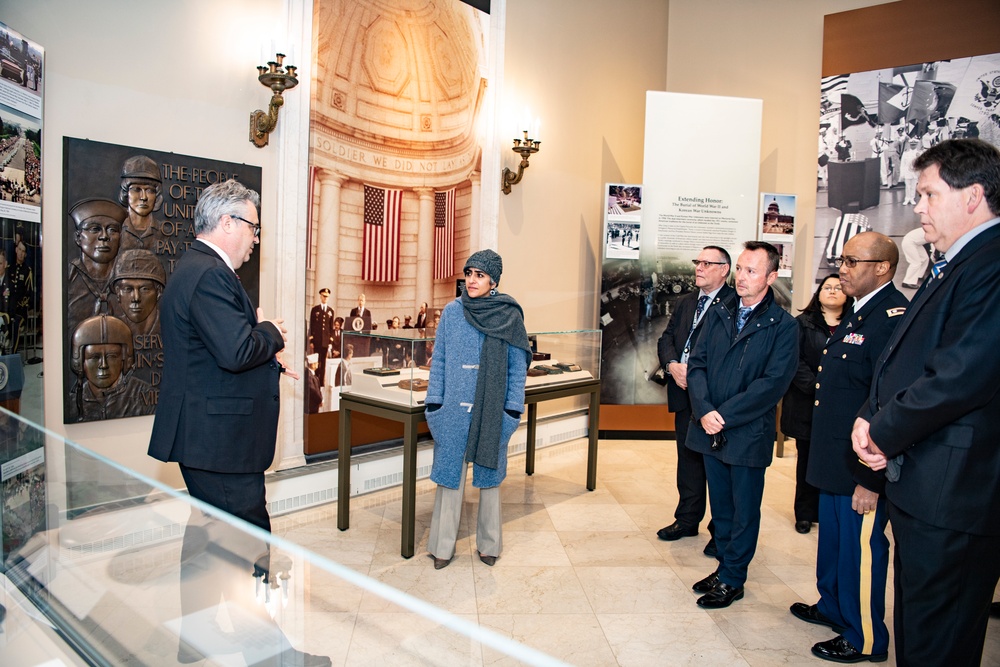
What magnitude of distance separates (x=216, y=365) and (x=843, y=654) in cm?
268

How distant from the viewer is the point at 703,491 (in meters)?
4.02

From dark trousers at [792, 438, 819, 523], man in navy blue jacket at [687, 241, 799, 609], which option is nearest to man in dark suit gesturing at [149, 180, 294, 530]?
man in navy blue jacket at [687, 241, 799, 609]

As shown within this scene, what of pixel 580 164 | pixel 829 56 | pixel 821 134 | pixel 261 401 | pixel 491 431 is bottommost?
pixel 491 431

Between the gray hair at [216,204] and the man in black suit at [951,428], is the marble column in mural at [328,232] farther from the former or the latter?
the man in black suit at [951,428]

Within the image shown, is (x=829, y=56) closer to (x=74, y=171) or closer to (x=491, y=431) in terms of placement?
(x=491, y=431)

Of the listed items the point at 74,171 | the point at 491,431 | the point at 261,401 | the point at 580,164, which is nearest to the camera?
the point at 261,401

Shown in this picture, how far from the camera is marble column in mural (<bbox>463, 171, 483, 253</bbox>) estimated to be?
548 cm

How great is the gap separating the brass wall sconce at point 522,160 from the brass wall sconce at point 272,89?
7.40 ft

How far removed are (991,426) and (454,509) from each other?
2.40 meters

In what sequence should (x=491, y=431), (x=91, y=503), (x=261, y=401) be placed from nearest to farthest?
1. (x=91, y=503)
2. (x=261, y=401)
3. (x=491, y=431)

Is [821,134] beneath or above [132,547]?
above

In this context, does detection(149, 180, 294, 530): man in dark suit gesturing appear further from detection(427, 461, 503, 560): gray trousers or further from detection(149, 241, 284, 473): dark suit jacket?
detection(427, 461, 503, 560): gray trousers

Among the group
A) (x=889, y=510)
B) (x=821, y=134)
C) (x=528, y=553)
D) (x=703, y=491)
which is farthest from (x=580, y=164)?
(x=889, y=510)

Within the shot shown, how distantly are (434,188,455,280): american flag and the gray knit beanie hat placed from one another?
1.90 metres
